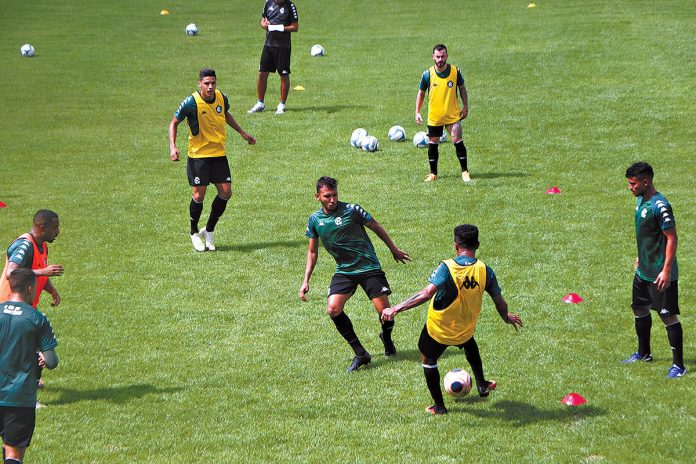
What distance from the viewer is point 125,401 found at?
Result: 34.9 ft

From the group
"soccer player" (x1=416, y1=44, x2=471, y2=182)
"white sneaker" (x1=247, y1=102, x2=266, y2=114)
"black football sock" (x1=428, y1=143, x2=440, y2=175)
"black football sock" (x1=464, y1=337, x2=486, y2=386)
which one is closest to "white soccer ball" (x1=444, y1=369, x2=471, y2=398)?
"black football sock" (x1=464, y1=337, x2=486, y2=386)

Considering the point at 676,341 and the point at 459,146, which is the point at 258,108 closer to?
the point at 459,146

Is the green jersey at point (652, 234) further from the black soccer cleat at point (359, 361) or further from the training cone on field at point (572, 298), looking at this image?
the black soccer cleat at point (359, 361)

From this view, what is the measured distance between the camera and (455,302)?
9570mm

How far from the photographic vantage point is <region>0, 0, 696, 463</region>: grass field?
9.81 m

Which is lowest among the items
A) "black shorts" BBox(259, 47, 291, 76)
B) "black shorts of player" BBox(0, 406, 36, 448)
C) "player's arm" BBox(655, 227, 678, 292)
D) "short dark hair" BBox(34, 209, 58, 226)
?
"black shorts of player" BBox(0, 406, 36, 448)

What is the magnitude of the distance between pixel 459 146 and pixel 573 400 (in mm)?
9217

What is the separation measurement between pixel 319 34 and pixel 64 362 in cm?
2353

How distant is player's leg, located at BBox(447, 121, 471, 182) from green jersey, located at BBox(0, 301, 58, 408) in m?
11.4

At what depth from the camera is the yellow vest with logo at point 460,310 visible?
31.0ft

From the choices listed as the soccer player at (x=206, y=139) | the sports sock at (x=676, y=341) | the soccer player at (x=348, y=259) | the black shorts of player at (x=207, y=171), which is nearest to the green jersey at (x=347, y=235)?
the soccer player at (x=348, y=259)

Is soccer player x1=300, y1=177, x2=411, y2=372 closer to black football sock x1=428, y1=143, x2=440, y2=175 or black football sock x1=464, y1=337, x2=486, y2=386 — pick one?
black football sock x1=464, y1=337, x2=486, y2=386

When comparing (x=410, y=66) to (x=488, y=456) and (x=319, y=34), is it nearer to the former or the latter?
(x=319, y=34)

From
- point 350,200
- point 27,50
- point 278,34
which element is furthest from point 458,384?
point 27,50
